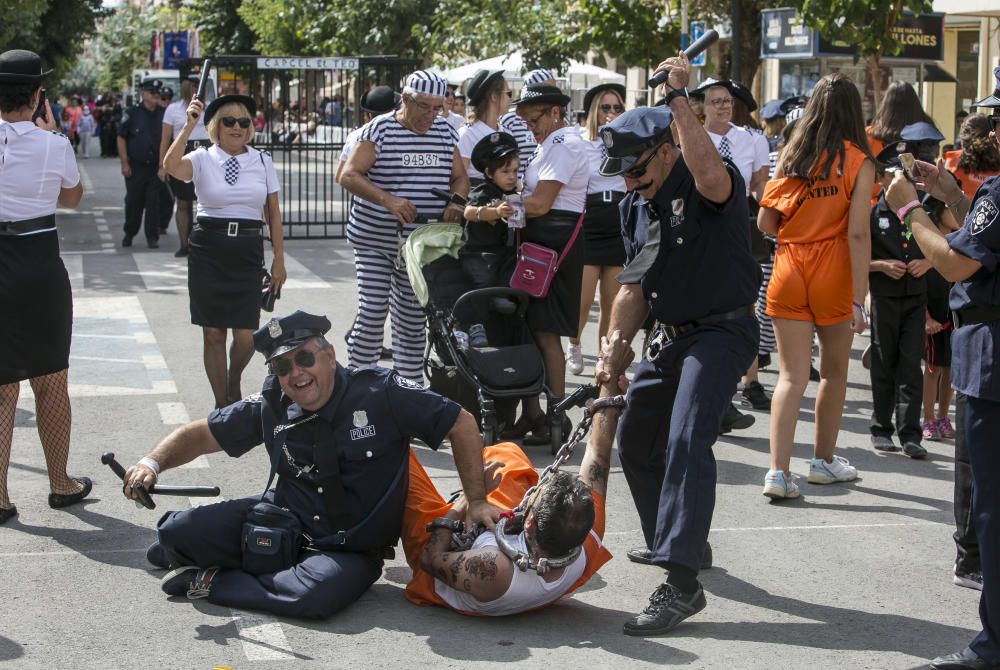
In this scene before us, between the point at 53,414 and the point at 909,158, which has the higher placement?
the point at 909,158

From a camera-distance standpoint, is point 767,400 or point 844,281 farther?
point 767,400

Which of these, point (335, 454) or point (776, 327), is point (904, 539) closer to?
point (776, 327)

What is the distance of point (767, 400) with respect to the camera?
8.96 m

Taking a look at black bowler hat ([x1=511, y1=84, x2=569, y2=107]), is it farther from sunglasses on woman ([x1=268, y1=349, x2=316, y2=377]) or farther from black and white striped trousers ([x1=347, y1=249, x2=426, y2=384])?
sunglasses on woman ([x1=268, y1=349, x2=316, y2=377])

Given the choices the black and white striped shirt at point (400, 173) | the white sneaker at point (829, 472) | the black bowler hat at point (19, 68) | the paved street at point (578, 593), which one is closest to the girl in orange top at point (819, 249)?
the white sneaker at point (829, 472)

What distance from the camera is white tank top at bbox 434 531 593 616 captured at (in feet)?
16.3

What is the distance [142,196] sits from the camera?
16.6 m

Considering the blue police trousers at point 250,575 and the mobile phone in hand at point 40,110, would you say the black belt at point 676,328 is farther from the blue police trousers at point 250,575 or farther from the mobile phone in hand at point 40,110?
the mobile phone in hand at point 40,110

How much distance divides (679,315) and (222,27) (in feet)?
158

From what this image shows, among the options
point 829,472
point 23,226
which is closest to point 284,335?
point 23,226

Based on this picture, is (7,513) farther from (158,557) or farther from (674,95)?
(674,95)

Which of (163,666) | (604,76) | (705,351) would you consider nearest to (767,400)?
(705,351)

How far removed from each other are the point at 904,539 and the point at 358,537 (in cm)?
251

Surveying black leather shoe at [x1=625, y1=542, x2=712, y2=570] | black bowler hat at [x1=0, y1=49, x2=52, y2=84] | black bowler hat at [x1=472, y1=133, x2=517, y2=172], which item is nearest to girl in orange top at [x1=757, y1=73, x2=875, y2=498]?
black leather shoe at [x1=625, y1=542, x2=712, y2=570]
